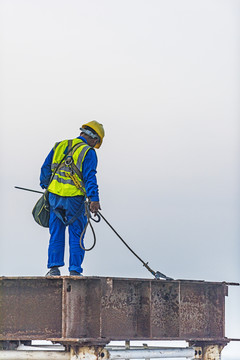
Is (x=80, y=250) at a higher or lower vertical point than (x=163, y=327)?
higher

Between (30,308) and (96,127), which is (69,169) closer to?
(96,127)

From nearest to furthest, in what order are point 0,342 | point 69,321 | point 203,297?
point 69,321, point 0,342, point 203,297

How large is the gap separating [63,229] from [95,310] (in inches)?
55.6

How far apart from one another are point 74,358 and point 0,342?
1258mm

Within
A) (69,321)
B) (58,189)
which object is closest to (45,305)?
(69,321)

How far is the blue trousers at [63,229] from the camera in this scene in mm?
12875

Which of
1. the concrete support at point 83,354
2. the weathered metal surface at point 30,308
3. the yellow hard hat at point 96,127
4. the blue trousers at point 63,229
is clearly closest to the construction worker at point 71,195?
the blue trousers at point 63,229

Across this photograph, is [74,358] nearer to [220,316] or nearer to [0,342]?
[0,342]

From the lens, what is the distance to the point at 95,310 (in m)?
12.2

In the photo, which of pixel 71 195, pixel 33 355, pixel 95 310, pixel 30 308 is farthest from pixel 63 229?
pixel 33 355

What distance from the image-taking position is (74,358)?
1204 cm

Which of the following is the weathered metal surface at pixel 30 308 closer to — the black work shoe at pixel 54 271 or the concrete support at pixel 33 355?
the concrete support at pixel 33 355

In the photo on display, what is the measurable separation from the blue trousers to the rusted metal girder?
0.61 metres

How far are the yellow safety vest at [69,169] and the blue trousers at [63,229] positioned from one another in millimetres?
104
